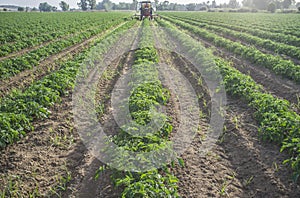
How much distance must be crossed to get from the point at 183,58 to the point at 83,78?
5.61m

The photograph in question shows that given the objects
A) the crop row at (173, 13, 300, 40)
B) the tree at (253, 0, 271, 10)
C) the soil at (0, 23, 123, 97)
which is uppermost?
the tree at (253, 0, 271, 10)

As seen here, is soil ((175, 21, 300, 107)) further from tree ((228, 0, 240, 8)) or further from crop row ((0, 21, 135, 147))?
tree ((228, 0, 240, 8))

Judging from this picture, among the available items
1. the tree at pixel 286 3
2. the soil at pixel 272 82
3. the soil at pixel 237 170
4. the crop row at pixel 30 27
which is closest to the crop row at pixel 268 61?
the soil at pixel 272 82

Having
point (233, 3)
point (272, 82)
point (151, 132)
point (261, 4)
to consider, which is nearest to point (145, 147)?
point (151, 132)

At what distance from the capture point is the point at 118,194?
404 centimetres

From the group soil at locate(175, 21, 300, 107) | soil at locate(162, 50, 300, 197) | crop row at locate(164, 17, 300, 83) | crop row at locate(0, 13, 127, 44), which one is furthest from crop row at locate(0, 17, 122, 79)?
crop row at locate(164, 17, 300, 83)

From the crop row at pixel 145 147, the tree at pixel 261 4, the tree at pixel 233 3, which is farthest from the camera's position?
the tree at pixel 233 3

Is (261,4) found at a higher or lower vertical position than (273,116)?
higher

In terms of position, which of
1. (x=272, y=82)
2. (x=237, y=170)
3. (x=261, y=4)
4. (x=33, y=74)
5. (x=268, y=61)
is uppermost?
(x=261, y=4)

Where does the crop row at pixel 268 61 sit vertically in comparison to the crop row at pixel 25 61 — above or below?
above

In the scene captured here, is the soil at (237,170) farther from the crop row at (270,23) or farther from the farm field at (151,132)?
the crop row at (270,23)

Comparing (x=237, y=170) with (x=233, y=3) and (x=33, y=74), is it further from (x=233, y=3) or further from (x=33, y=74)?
(x=233, y=3)

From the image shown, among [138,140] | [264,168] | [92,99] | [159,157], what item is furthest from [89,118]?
[264,168]

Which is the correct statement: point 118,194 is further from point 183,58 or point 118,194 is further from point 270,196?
point 183,58
